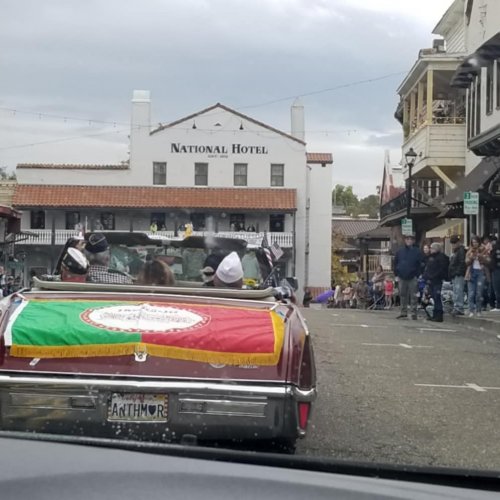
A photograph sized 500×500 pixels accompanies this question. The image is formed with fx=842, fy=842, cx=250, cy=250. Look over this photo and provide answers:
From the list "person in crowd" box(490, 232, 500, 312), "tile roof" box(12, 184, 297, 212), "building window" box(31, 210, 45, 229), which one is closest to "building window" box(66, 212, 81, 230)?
"tile roof" box(12, 184, 297, 212)

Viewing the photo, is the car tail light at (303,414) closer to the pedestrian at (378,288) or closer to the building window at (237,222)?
the pedestrian at (378,288)

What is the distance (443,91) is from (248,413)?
27.9 meters

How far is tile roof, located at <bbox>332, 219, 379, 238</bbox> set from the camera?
70.4 m

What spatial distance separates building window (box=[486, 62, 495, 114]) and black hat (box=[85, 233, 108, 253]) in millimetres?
17409

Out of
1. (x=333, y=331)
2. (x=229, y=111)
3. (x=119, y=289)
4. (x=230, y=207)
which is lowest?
(x=333, y=331)

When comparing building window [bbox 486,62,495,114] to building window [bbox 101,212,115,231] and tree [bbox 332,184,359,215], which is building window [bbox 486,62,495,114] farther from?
tree [bbox 332,184,359,215]

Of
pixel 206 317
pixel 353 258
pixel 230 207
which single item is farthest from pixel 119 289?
pixel 353 258

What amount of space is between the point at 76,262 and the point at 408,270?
11683mm

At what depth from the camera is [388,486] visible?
7.07 ft

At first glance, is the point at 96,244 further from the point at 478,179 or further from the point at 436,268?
the point at 478,179

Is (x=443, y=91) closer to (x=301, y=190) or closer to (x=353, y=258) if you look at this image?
(x=301, y=190)

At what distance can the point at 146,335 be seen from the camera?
4.54 meters

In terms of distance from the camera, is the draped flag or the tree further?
the tree

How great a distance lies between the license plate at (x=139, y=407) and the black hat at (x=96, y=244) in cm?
263
